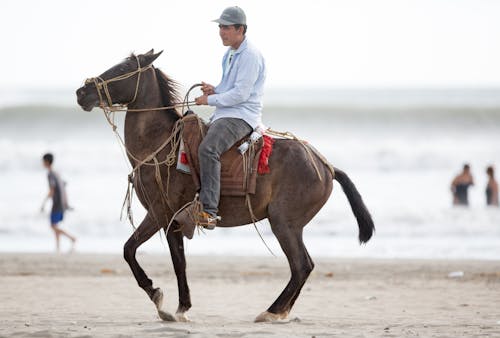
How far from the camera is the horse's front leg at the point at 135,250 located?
875 centimetres

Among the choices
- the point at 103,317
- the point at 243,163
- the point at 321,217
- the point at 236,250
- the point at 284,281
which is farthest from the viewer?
the point at 321,217

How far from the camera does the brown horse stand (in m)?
8.79

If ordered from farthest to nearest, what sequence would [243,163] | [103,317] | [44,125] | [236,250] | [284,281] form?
[44,125] → [236,250] → [284,281] → [103,317] → [243,163]

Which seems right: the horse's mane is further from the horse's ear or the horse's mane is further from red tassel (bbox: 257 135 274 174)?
red tassel (bbox: 257 135 274 174)

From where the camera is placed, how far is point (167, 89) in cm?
907

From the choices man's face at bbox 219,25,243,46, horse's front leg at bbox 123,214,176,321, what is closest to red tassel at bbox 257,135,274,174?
man's face at bbox 219,25,243,46

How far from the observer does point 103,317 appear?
9.38 meters

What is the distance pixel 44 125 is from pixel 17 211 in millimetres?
27614

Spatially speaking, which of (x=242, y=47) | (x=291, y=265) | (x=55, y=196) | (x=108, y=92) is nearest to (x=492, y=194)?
(x=55, y=196)

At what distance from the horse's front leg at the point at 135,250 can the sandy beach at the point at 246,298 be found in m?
0.22

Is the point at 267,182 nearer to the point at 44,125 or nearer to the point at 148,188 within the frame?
the point at 148,188

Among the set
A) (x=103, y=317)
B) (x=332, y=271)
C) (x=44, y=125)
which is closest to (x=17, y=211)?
(x=332, y=271)

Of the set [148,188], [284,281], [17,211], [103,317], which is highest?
[148,188]

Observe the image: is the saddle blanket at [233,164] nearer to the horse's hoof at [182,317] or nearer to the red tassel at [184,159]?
the red tassel at [184,159]
